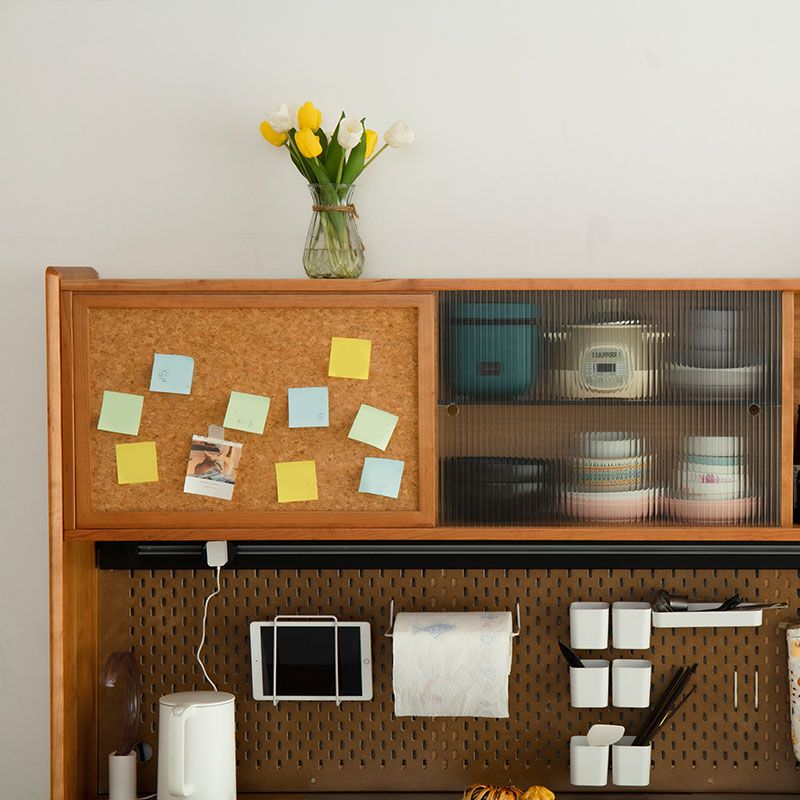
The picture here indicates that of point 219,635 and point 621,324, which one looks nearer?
point 621,324

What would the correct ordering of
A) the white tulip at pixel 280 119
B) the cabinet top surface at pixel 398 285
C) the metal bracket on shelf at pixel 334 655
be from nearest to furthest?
1. the cabinet top surface at pixel 398 285
2. the white tulip at pixel 280 119
3. the metal bracket on shelf at pixel 334 655

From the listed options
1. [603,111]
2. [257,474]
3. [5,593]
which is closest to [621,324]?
[603,111]

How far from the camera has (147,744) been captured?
6.84 feet

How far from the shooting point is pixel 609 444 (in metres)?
1.89

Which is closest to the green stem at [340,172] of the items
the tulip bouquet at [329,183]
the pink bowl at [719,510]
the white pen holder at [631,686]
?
the tulip bouquet at [329,183]

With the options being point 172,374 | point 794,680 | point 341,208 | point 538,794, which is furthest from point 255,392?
point 794,680

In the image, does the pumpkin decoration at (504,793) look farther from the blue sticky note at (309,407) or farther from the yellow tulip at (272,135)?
the yellow tulip at (272,135)

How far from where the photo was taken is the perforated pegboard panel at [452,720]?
2080 millimetres

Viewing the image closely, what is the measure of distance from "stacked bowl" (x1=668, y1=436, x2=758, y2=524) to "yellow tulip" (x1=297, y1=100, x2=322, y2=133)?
3.11ft

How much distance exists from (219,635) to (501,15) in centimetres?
148

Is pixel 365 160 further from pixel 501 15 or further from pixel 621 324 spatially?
pixel 621 324

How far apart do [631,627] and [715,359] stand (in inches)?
22.9

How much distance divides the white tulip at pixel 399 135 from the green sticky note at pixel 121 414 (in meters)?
0.72

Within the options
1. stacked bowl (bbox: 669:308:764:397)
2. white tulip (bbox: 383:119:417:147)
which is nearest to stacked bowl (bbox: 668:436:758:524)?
stacked bowl (bbox: 669:308:764:397)
